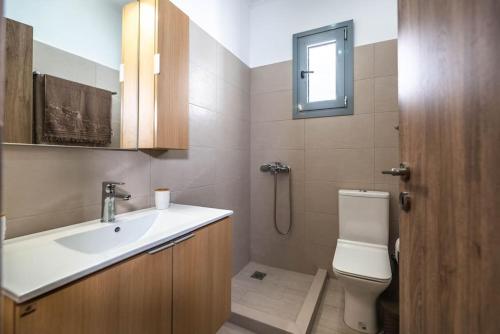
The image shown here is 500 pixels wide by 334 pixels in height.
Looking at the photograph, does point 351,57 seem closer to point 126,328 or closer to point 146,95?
point 146,95

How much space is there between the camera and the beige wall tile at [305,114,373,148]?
1.90 meters

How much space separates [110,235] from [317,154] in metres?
1.67

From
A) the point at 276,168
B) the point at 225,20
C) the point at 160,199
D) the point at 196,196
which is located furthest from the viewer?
the point at 276,168

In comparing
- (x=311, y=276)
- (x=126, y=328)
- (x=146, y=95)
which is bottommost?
(x=311, y=276)

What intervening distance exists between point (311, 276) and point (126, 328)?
1.71 metres

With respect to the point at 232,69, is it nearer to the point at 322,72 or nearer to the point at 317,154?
the point at 322,72

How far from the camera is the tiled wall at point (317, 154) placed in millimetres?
1836

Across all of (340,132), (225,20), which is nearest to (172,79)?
(225,20)

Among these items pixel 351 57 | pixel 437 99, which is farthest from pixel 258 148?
pixel 437 99

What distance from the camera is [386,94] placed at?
5.98 ft

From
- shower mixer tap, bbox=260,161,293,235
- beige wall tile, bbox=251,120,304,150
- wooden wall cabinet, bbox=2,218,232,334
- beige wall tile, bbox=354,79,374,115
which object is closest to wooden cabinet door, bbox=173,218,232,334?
wooden wall cabinet, bbox=2,218,232,334

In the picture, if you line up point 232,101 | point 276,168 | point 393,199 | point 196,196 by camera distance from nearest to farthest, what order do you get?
1. point 196,196
2. point 393,199
3. point 232,101
4. point 276,168

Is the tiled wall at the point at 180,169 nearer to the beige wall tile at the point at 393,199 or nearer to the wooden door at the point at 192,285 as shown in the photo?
the wooden door at the point at 192,285

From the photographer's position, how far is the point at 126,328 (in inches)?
28.9
